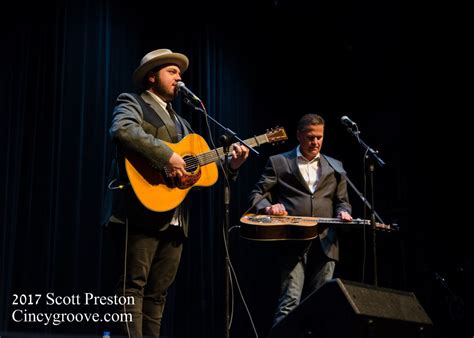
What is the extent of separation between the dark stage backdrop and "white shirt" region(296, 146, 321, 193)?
992 millimetres

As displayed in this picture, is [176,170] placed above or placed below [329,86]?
below

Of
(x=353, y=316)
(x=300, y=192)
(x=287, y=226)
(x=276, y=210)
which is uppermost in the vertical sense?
(x=300, y=192)

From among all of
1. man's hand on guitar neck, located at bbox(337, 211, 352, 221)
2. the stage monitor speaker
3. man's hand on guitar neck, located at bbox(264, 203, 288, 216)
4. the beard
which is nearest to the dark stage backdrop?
man's hand on guitar neck, located at bbox(337, 211, 352, 221)

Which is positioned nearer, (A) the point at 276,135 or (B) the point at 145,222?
(B) the point at 145,222

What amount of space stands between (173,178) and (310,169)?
4.94 ft

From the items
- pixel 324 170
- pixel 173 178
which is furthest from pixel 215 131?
pixel 173 178

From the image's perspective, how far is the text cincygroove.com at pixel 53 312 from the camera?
184 inches

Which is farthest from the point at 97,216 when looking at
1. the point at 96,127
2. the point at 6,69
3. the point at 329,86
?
the point at 329,86

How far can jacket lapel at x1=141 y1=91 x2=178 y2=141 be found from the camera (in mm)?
3695

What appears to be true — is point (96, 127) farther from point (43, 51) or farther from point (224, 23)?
point (224, 23)

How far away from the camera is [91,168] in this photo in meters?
5.15

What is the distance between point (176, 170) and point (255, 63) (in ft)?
11.3

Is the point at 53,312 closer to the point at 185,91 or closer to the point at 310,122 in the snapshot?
the point at 185,91

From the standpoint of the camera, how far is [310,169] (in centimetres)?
462
